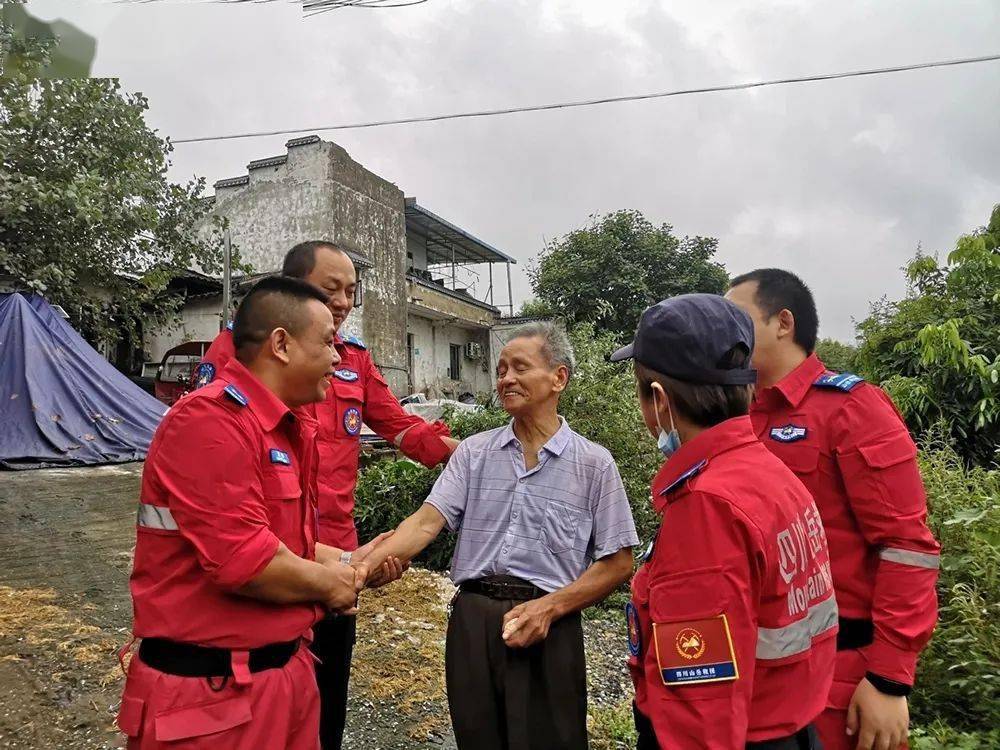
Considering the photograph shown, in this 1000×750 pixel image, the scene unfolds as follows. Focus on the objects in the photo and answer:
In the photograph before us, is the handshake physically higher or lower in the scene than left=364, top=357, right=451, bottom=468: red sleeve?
lower

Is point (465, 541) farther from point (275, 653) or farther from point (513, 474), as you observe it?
point (275, 653)

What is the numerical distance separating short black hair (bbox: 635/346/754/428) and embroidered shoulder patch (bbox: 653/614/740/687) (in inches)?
16.8

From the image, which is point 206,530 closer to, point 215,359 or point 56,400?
point 215,359

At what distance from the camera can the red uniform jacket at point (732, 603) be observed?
1211mm

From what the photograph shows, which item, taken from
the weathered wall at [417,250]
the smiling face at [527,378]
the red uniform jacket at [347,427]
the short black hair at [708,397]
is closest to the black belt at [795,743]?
the short black hair at [708,397]

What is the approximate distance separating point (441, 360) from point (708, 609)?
2197cm

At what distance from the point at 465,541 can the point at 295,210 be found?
17.5m

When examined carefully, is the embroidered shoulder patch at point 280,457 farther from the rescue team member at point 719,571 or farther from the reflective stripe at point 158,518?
the rescue team member at point 719,571

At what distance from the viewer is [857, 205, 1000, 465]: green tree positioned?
5.66m

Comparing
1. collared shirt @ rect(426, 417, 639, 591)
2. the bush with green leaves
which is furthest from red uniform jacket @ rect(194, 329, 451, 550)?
the bush with green leaves

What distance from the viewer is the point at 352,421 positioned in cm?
298

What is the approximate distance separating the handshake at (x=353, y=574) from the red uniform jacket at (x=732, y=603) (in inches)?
32.6

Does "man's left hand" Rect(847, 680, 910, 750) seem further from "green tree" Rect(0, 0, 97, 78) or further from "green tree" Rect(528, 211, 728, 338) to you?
"green tree" Rect(528, 211, 728, 338)

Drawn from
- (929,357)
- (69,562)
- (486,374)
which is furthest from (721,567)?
(486,374)
